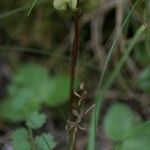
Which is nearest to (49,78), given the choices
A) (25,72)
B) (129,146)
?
(25,72)

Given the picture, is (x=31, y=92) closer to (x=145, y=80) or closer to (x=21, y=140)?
(x=145, y=80)

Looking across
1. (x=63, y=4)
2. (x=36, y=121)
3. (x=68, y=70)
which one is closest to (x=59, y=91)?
(x=68, y=70)

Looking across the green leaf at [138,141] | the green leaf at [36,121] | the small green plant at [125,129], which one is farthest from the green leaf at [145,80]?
the green leaf at [36,121]

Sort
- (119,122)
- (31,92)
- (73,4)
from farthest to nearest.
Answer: (31,92) < (119,122) < (73,4)

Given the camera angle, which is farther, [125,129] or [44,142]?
[125,129]

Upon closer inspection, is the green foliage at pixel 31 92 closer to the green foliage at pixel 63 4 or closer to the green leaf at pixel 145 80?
the green leaf at pixel 145 80

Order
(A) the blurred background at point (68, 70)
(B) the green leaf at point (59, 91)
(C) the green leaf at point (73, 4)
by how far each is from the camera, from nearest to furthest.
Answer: (C) the green leaf at point (73, 4) < (A) the blurred background at point (68, 70) < (B) the green leaf at point (59, 91)

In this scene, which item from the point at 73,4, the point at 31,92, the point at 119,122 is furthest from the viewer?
the point at 31,92
